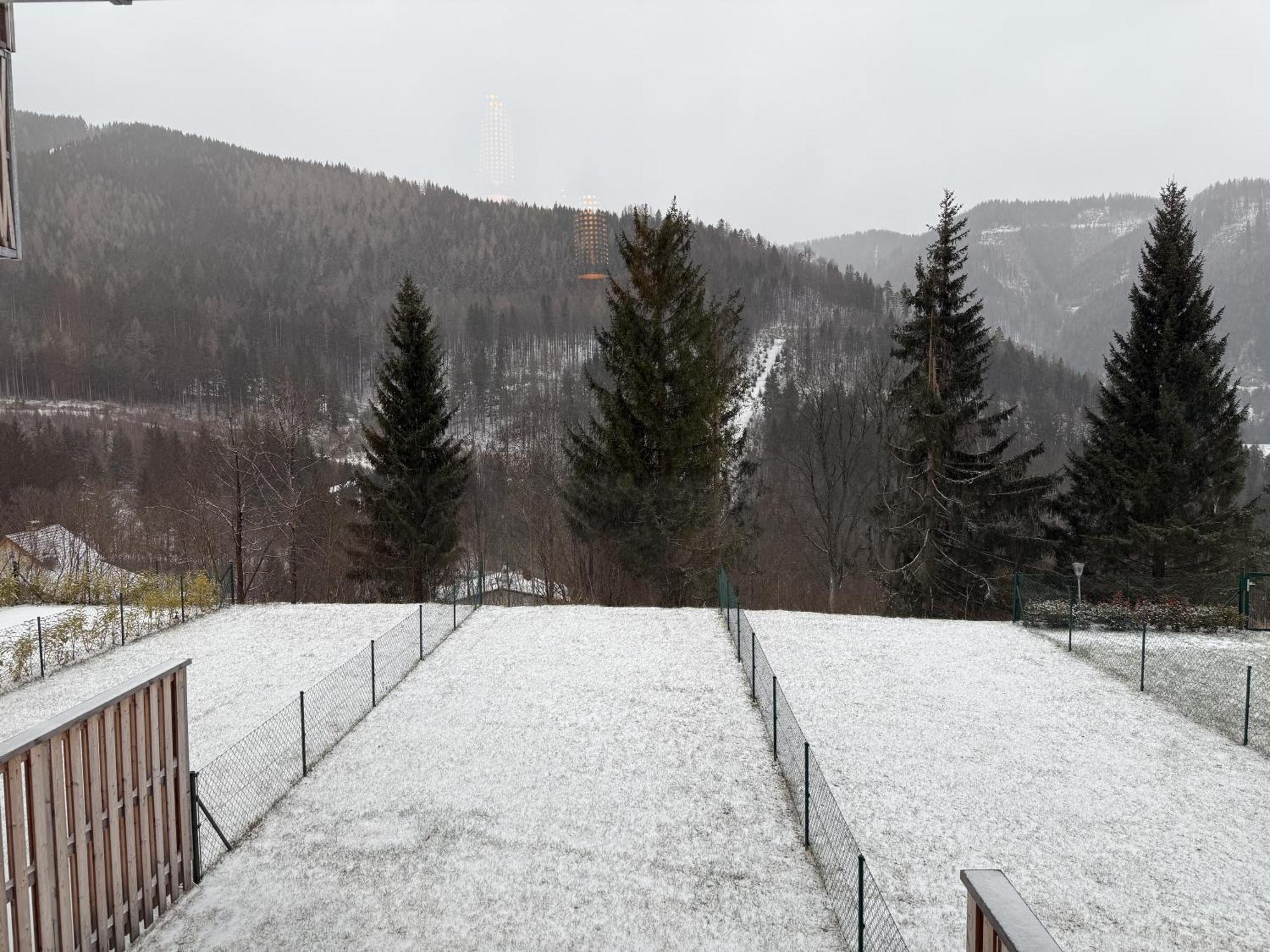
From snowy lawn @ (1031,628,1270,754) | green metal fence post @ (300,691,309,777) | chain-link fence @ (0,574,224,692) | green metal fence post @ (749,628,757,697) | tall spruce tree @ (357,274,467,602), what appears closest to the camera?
green metal fence post @ (300,691,309,777)

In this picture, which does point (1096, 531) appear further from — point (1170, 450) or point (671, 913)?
point (671, 913)

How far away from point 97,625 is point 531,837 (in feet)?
49.9

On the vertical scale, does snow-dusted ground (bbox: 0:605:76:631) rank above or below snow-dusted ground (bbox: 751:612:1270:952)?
below

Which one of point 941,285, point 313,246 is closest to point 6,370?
point 313,246

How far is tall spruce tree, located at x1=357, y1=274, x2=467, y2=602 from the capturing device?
26.4 m

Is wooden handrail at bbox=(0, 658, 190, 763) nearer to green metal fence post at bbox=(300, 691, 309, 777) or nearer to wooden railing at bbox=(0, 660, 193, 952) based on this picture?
wooden railing at bbox=(0, 660, 193, 952)

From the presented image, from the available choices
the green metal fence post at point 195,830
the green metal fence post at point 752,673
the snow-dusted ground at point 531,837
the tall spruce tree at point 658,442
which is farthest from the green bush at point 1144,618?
the green metal fence post at point 195,830

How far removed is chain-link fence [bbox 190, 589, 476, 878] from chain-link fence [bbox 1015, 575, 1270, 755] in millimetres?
14222

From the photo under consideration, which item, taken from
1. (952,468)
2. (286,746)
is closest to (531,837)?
(286,746)

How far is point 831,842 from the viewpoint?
8430mm

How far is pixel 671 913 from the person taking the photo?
7250 millimetres

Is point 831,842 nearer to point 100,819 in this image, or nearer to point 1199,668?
point 100,819

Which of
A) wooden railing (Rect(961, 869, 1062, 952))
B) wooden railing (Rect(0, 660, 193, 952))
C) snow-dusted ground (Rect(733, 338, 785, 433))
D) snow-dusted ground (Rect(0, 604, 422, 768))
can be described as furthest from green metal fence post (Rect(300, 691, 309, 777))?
snow-dusted ground (Rect(733, 338, 785, 433))

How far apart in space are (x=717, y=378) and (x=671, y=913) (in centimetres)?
2054
